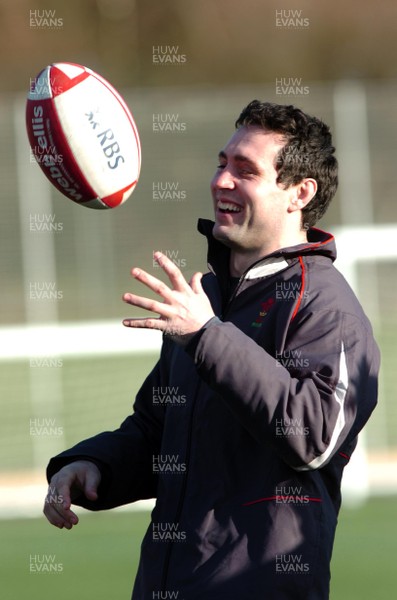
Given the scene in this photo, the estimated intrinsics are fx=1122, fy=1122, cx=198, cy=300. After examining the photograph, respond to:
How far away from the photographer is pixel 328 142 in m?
3.09

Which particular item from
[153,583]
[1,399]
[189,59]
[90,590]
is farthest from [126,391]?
[189,59]

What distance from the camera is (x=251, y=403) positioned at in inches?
95.5

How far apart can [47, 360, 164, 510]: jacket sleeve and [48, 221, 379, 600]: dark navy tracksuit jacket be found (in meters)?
0.19

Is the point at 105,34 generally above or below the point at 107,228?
above

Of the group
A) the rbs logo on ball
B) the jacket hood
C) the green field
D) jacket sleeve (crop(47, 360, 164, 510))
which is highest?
the rbs logo on ball

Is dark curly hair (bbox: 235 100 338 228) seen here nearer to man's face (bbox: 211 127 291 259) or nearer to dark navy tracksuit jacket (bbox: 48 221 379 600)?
man's face (bbox: 211 127 291 259)

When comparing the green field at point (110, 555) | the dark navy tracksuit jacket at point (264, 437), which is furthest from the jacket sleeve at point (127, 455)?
the green field at point (110, 555)

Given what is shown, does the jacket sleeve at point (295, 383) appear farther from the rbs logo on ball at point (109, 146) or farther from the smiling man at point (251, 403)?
the rbs logo on ball at point (109, 146)

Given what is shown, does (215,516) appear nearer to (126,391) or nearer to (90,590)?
(90,590)

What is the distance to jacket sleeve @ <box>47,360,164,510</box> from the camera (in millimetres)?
2949

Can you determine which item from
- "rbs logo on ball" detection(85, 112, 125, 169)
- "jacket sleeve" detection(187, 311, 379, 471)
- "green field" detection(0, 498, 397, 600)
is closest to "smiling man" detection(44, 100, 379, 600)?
"jacket sleeve" detection(187, 311, 379, 471)

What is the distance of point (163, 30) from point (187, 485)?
20612 mm

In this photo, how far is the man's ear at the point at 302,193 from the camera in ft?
9.73

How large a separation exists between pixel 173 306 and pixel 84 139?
109 centimetres
